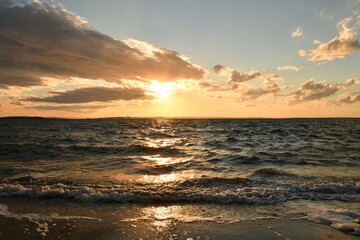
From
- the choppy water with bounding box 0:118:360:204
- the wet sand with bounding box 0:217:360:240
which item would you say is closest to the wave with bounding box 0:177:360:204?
the choppy water with bounding box 0:118:360:204

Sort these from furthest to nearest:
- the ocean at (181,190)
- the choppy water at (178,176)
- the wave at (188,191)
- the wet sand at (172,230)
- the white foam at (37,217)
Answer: the choppy water at (178,176), the wave at (188,191), the ocean at (181,190), the white foam at (37,217), the wet sand at (172,230)

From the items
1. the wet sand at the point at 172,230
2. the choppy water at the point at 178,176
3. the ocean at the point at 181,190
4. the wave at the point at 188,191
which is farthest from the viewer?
the choppy water at the point at 178,176

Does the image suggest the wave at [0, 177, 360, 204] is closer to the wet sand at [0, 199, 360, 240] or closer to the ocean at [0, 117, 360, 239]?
the ocean at [0, 117, 360, 239]

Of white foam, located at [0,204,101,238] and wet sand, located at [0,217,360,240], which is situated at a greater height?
wet sand, located at [0,217,360,240]

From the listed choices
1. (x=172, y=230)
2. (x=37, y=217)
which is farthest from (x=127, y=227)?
(x=37, y=217)

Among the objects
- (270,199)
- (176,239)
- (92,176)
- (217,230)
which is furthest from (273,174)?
A: (92,176)

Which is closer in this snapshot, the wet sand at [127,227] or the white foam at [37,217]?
the wet sand at [127,227]

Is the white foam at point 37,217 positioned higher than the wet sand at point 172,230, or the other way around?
the wet sand at point 172,230

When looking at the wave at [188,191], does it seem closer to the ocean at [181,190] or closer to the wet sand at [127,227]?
A: the ocean at [181,190]

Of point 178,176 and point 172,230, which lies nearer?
point 172,230

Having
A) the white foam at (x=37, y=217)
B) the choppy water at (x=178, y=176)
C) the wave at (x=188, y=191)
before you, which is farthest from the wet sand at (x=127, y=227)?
the choppy water at (x=178, y=176)

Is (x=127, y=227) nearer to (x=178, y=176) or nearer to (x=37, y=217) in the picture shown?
(x=37, y=217)

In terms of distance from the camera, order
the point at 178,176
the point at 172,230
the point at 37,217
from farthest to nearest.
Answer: the point at 178,176
the point at 37,217
the point at 172,230

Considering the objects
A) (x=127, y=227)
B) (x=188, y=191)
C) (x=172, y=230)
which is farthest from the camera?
(x=188, y=191)
